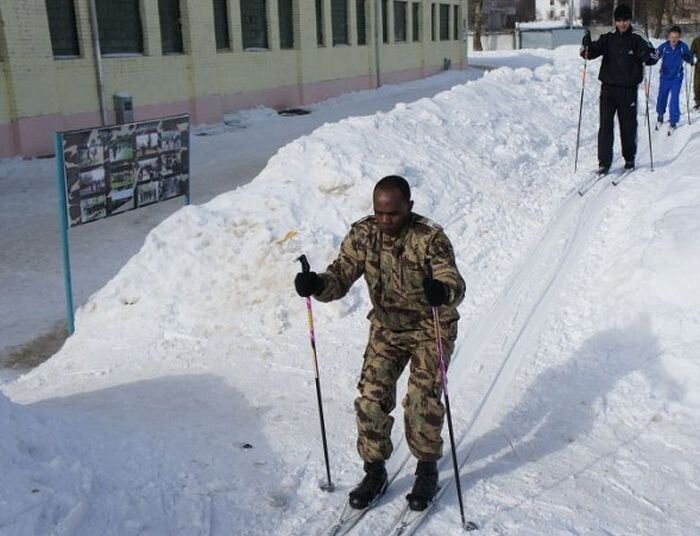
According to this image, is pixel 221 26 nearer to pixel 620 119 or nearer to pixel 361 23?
pixel 361 23

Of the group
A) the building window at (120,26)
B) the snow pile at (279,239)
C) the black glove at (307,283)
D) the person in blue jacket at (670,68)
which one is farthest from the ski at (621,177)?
the building window at (120,26)

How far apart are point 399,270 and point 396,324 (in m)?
0.31

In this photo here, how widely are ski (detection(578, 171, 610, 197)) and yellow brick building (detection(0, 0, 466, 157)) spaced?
38.5 feet

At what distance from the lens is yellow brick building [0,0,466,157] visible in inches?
666

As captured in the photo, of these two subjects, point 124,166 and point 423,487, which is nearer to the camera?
point 423,487

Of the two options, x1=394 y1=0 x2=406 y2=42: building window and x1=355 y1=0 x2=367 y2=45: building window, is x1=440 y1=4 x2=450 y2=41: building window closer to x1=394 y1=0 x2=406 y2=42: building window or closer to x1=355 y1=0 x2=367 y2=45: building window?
x1=394 y1=0 x2=406 y2=42: building window

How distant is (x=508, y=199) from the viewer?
9875mm

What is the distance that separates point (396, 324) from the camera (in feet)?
13.9

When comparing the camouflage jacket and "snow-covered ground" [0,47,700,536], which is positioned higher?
the camouflage jacket

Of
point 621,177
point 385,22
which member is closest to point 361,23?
point 385,22

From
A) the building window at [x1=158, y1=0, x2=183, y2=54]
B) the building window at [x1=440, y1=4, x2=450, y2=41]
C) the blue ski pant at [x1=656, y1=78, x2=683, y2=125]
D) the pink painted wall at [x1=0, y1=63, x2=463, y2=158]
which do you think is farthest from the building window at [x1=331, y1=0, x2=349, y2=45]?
the blue ski pant at [x1=656, y1=78, x2=683, y2=125]

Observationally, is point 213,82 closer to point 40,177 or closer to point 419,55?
point 40,177

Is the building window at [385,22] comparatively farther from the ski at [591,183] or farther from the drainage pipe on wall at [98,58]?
the ski at [591,183]

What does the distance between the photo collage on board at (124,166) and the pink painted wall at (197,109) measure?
9.53 metres
